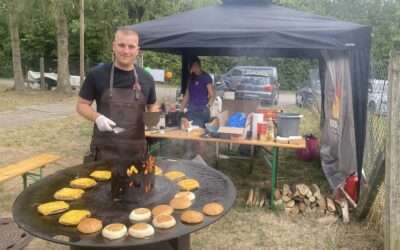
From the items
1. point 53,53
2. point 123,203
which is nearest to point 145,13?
point 53,53

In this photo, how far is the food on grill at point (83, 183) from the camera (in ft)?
7.06

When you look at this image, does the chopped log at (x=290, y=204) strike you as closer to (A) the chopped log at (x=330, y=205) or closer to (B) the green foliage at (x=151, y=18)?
(A) the chopped log at (x=330, y=205)

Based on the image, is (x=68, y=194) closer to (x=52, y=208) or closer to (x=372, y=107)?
(x=52, y=208)

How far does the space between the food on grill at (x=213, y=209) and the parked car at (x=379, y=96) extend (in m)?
2.88

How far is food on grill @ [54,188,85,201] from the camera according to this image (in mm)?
1979

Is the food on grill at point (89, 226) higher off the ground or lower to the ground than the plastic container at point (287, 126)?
lower

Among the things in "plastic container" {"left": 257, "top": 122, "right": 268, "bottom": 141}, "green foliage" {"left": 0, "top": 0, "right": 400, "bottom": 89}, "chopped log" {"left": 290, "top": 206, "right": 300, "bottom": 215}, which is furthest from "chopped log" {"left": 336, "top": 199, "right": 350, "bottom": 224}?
"green foliage" {"left": 0, "top": 0, "right": 400, "bottom": 89}

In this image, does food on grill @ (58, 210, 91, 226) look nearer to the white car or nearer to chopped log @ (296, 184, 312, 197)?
chopped log @ (296, 184, 312, 197)

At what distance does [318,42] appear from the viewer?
3.83 meters

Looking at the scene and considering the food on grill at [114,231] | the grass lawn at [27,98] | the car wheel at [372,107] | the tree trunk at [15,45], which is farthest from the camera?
the tree trunk at [15,45]

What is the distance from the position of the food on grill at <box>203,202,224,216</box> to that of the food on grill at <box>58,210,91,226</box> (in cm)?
60

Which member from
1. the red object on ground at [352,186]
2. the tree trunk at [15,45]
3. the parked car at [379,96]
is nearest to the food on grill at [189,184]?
the red object on ground at [352,186]

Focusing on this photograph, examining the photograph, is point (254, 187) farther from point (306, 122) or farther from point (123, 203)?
point (306, 122)

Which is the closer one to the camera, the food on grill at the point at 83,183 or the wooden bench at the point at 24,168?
the food on grill at the point at 83,183
